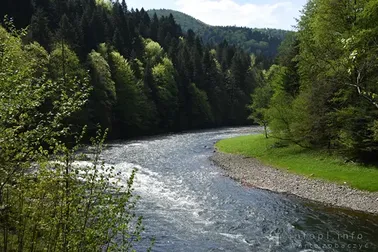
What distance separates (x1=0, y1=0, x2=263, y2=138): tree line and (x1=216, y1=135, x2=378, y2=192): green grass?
24451mm

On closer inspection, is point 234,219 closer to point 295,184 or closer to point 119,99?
point 295,184

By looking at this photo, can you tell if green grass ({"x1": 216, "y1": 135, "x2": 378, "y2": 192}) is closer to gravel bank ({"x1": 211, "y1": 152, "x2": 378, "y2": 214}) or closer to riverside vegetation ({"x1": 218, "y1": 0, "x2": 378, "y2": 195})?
riverside vegetation ({"x1": 218, "y1": 0, "x2": 378, "y2": 195})

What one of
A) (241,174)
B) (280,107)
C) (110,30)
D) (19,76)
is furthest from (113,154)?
(110,30)

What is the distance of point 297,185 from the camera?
29547mm

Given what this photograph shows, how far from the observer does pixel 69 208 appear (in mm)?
7348

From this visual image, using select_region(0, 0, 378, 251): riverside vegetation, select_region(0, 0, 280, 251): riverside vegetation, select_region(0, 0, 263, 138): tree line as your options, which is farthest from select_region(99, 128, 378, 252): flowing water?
select_region(0, 0, 263, 138): tree line

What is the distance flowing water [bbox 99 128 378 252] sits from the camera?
17.9 meters

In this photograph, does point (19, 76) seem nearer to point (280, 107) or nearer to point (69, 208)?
point (69, 208)

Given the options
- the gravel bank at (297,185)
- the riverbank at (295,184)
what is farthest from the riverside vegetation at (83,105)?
the riverbank at (295,184)

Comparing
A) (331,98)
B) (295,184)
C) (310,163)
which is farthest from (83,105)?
(331,98)

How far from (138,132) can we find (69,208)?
6659 centimetres

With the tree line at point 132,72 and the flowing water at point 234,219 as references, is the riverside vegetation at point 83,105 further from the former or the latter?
the flowing water at point 234,219

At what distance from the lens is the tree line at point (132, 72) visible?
208ft

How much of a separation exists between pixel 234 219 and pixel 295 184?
398 inches
